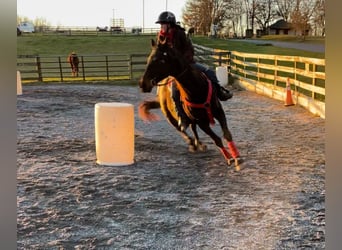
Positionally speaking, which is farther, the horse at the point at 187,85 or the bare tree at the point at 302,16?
the horse at the point at 187,85

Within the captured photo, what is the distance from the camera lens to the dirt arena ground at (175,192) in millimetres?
1676

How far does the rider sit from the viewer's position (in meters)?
1.67

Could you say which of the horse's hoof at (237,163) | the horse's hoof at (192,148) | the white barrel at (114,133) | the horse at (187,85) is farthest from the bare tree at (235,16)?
the horse's hoof at (192,148)

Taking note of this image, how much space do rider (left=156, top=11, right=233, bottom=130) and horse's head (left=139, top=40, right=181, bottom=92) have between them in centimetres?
3

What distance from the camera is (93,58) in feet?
7.62

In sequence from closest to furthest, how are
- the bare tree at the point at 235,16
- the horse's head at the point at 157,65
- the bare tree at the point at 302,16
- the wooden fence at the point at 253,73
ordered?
the bare tree at the point at 302,16 < the bare tree at the point at 235,16 < the horse's head at the point at 157,65 < the wooden fence at the point at 253,73

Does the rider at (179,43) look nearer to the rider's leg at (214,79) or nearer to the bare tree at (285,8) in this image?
the rider's leg at (214,79)

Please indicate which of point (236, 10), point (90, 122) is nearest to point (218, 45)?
point (236, 10)

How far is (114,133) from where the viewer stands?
2.72 metres

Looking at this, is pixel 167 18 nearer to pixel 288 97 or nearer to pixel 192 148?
pixel 192 148

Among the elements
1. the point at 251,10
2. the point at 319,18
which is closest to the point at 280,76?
the point at 251,10

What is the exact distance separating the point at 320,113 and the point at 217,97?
154 centimetres

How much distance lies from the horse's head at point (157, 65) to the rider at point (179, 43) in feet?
0.10

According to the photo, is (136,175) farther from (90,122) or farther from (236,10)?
(90,122)
